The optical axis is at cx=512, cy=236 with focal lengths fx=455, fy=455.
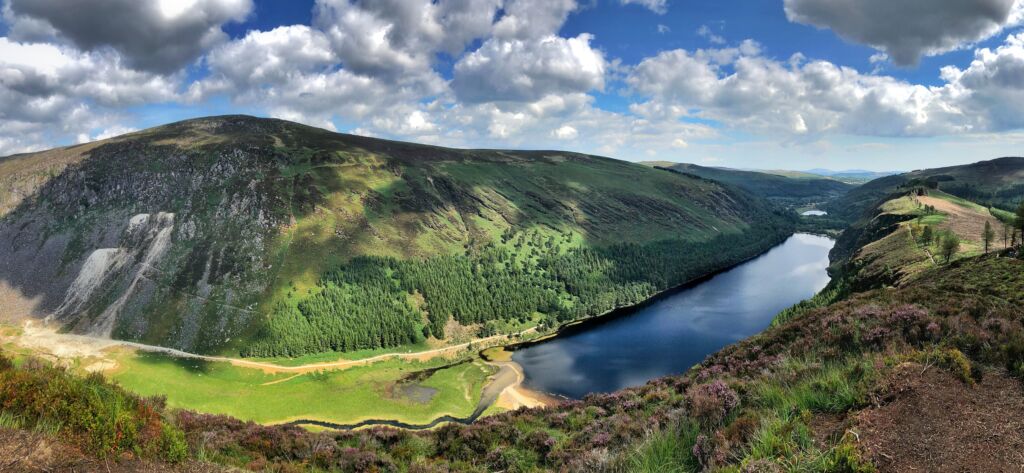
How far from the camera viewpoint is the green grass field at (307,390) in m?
77.9

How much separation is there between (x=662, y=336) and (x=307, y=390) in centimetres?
8028

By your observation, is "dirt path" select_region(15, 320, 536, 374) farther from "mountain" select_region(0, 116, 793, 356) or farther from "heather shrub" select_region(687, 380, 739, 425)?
"heather shrub" select_region(687, 380, 739, 425)

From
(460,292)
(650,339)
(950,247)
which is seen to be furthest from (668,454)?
(460,292)

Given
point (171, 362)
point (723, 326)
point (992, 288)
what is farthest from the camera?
point (723, 326)

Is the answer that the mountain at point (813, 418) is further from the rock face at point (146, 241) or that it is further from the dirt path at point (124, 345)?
the rock face at point (146, 241)

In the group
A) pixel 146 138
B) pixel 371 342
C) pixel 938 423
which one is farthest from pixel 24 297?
pixel 938 423

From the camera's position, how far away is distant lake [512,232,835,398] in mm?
90750

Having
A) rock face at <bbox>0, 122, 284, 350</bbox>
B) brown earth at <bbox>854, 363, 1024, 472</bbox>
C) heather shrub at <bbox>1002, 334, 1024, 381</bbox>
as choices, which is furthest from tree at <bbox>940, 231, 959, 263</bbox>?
rock face at <bbox>0, 122, 284, 350</bbox>

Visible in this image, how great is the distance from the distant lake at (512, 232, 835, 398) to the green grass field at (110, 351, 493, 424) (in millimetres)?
17147

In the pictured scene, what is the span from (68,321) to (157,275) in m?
19.6

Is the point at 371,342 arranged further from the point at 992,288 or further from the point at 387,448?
the point at 992,288

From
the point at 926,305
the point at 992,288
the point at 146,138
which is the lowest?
the point at 992,288

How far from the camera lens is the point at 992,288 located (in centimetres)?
3759

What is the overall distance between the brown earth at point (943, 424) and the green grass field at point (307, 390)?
73678 millimetres
